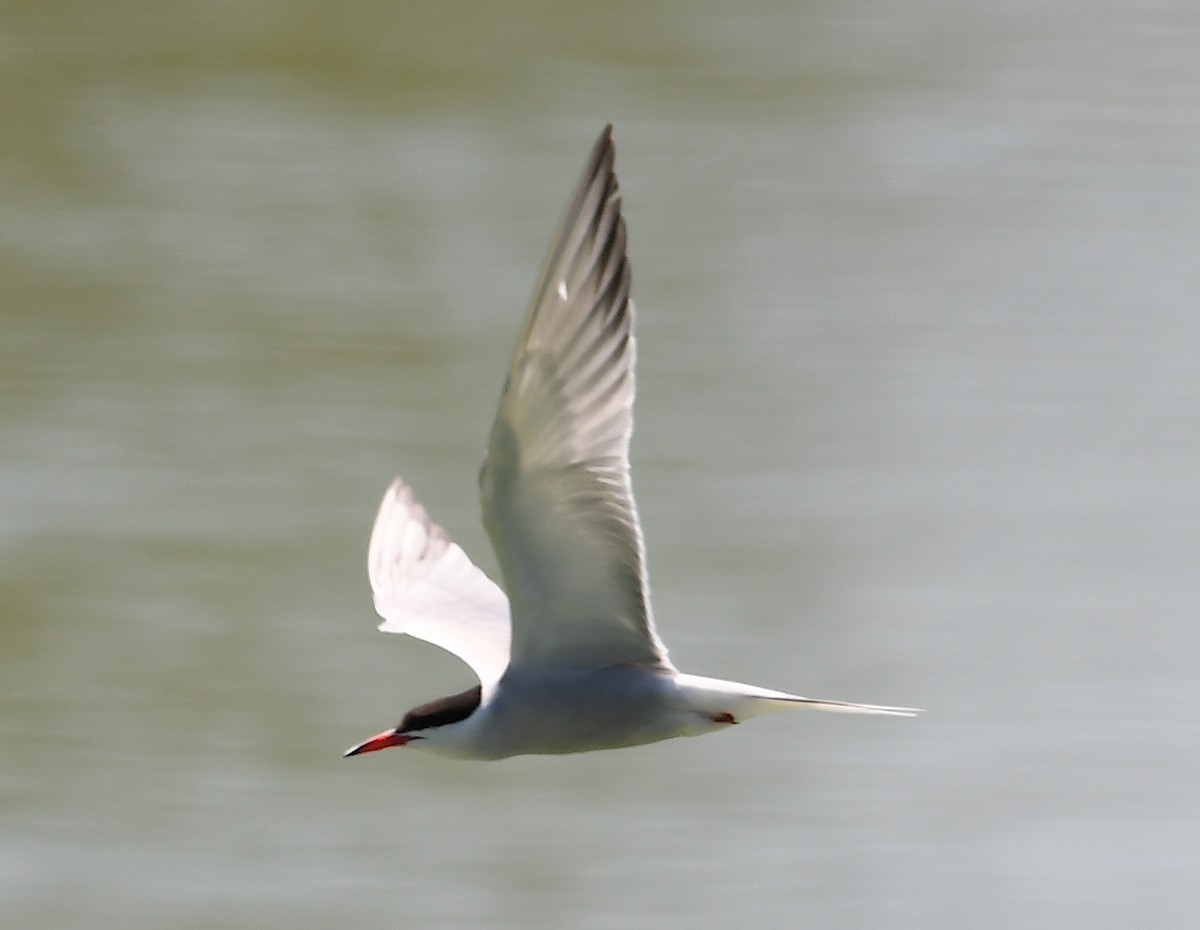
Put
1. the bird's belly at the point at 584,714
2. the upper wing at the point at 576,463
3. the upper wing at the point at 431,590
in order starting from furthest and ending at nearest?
the upper wing at the point at 431,590 < the bird's belly at the point at 584,714 < the upper wing at the point at 576,463

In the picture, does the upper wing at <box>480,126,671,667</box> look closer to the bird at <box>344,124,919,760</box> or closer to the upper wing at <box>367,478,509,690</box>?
the bird at <box>344,124,919,760</box>

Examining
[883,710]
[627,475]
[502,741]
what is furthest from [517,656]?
[883,710]

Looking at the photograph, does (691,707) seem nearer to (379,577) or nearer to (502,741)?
(502,741)

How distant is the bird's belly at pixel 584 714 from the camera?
1.82 m

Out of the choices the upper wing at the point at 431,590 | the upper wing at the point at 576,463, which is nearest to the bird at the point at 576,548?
the upper wing at the point at 576,463

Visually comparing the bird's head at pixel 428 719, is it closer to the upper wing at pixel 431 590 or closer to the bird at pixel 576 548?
the bird at pixel 576 548

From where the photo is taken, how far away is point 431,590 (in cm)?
222

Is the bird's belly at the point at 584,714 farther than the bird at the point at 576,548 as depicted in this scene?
Yes

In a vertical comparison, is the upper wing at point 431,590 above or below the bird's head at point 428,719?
above

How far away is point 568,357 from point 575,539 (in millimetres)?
178

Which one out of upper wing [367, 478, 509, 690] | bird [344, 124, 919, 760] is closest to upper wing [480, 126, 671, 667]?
bird [344, 124, 919, 760]

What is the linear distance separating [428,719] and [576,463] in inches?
11.6

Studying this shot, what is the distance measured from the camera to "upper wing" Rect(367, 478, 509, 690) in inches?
82.7

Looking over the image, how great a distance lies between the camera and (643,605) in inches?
71.9
